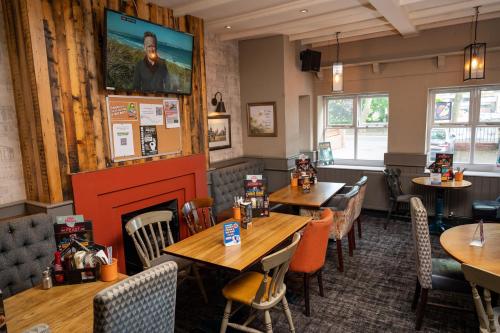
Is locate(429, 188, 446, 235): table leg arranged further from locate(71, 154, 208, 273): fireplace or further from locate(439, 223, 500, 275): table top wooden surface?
locate(71, 154, 208, 273): fireplace

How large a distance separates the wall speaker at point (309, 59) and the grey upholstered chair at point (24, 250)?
443 cm

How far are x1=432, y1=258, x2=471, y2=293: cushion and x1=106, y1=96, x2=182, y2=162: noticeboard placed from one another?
114 inches

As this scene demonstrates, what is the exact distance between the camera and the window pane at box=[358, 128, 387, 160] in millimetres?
6078

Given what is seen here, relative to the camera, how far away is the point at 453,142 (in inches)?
219

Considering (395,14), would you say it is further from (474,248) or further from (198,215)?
(198,215)

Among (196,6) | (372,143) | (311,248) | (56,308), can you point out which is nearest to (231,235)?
(311,248)

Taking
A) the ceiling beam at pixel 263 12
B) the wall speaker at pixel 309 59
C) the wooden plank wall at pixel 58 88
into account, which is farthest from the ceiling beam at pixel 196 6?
the wall speaker at pixel 309 59

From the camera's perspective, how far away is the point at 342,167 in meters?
6.11

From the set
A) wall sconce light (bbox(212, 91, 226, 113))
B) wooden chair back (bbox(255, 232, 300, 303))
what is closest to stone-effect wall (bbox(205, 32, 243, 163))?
wall sconce light (bbox(212, 91, 226, 113))

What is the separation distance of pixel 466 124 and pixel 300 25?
317cm

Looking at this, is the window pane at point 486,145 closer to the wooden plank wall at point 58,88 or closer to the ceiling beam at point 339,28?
→ the ceiling beam at point 339,28

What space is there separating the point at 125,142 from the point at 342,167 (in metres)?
4.04

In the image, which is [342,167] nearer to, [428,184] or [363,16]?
[428,184]

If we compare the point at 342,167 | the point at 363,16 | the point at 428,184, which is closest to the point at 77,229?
the point at 363,16
